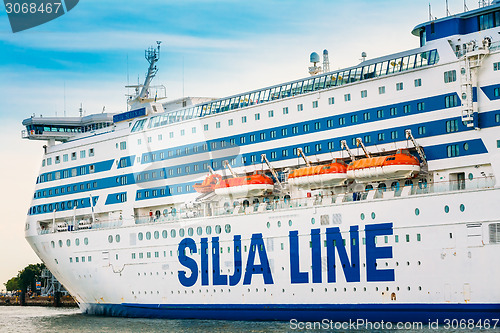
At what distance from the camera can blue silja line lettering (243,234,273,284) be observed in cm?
3450

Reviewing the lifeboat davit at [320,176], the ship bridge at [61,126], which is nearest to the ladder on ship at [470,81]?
Result: the lifeboat davit at [320,176]

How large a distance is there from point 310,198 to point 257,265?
3845 mm

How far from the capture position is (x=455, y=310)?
28516 mm

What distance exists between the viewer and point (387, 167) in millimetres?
31391

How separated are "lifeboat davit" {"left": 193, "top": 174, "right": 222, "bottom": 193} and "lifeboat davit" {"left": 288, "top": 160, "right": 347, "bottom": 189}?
4.88m

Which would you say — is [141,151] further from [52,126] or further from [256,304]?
[256,304]

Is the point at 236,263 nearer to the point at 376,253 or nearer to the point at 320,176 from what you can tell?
the point at 320,176

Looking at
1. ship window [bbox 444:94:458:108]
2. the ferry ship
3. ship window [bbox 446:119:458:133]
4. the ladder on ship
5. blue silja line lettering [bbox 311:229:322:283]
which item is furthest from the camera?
blue silja line lettering [bbox 311:229:322:283]

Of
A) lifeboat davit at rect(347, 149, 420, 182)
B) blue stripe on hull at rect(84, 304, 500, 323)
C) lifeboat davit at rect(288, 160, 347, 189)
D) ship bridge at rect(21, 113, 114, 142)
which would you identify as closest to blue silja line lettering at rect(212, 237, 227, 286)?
blue stripe on hull at rect(84, 304, 500, 323)

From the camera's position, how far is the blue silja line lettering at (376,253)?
100 ft

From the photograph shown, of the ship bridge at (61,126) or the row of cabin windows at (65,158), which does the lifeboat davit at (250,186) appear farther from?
the ship bridge at (61,126)

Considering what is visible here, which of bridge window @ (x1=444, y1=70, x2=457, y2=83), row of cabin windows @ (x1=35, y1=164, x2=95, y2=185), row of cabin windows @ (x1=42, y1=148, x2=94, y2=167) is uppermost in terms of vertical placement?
bridge window @ (x1=444, y1=70, x2=457, y2=83)

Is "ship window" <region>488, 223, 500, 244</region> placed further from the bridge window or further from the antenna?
the antenna

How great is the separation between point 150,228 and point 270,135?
25.6 ft
